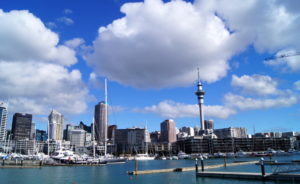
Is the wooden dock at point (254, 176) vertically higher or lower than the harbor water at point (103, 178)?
higher

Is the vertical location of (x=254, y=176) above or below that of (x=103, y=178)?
above

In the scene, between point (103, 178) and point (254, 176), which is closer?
point (254, 176)

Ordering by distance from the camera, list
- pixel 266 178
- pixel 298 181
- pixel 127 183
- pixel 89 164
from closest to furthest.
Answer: pixel 298 181 → pixel 266 178 → pixel 127 183 → pixel 89 164

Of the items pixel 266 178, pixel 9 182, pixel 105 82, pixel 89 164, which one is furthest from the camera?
pixel 105 82

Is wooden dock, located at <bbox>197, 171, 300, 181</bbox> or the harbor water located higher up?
wooden dock, located at <bbox>197, 171, 300, 181</bbox>

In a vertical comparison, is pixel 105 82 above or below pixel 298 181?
above

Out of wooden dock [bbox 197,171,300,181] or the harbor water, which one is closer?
wooden dock [bbox 197,171,300,181]

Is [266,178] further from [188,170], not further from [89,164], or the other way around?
[89,164]

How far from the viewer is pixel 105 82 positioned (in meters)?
156

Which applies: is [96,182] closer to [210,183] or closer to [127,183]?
[127,183]

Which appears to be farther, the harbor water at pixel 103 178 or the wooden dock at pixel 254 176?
the harbor water at pixel 103 178

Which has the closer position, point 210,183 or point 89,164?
point 210,183

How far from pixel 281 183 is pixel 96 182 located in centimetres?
3842

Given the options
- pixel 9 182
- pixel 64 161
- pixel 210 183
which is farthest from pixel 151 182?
pixel 64 161
